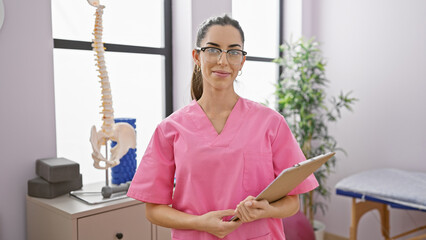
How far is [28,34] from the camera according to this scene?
170 centimetres

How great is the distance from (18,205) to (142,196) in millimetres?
908

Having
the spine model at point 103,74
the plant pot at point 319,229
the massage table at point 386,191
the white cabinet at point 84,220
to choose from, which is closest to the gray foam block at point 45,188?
the white cabinet at point 84,220

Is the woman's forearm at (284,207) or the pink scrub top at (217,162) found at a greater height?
→ the pink scrub top at (217,162)

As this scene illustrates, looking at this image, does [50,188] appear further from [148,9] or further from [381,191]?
[381,191]

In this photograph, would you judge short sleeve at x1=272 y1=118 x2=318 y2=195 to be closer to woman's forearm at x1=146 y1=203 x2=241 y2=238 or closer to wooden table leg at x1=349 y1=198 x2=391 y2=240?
woman's forearm at x1=146 y1=203 x2=241 y2=238

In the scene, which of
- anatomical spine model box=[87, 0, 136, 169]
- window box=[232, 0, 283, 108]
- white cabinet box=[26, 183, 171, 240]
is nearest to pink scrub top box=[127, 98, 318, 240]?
white cabinet box=[26, 183, 171, 240]

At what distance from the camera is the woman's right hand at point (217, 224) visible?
38.6 inches

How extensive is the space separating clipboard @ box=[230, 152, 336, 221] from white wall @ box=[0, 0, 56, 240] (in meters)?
1.15

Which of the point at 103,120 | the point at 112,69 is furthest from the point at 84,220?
the point at 112,69

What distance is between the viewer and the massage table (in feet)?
6.75

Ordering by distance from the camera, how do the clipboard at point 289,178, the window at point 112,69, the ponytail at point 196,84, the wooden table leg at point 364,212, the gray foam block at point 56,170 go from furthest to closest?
the wooden table leg at point 364,212 < the window at point 112,69 < the gray foam block at point 56,170 < the ponytail at point 196,84 < the clipboard at point 289,178

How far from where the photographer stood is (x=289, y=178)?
95 centimetres

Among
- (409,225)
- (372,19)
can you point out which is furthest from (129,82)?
(409,225)

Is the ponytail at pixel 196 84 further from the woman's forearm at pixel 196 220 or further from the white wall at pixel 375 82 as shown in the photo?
the white wall at pixel 375 82
